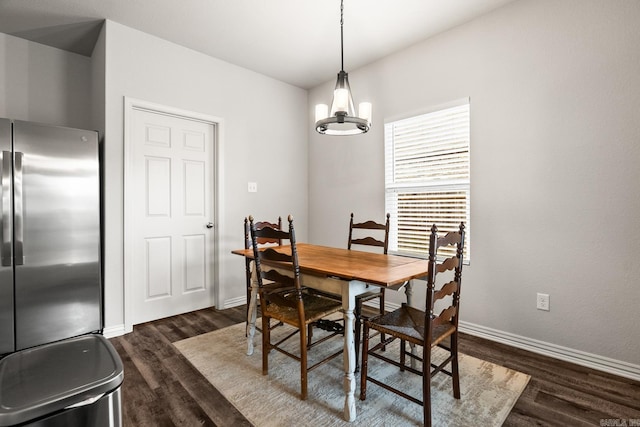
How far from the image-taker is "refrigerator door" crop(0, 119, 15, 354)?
2271mm

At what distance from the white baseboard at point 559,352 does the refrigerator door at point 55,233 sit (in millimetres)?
3211

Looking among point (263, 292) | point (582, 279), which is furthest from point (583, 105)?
point (263, 292)

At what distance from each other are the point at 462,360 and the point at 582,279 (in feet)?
3.28

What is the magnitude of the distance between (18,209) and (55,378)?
205cm

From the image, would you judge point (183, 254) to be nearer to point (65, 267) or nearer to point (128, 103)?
point (65, 267)

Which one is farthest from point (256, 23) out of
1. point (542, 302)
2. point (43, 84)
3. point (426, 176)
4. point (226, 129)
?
point (542, 302)

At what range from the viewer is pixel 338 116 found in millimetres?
2055

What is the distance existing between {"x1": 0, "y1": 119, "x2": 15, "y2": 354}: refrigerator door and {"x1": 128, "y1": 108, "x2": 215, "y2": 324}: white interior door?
79cm

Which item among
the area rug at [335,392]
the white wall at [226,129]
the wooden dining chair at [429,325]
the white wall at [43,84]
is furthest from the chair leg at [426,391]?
the white wall at [43,84]

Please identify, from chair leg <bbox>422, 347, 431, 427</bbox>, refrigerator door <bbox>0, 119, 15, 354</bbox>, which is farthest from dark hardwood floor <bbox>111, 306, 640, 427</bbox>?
refrigerator door <bbox>0, 119, 15, 354</bbox>

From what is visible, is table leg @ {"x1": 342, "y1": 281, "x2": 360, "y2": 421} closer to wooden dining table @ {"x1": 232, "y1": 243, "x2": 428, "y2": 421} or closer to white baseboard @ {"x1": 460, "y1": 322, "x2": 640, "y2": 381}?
wooden dining table @ {"x1": 232, "y1": 243, "x2": 428, "y2": 421}

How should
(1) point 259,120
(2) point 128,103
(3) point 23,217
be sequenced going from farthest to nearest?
(1) point 259,120 → (2) point 128,103 → (3) point 23,217

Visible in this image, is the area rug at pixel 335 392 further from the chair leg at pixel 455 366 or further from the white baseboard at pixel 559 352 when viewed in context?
the white baseboard at pixel 559 352

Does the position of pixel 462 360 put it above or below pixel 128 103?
below
